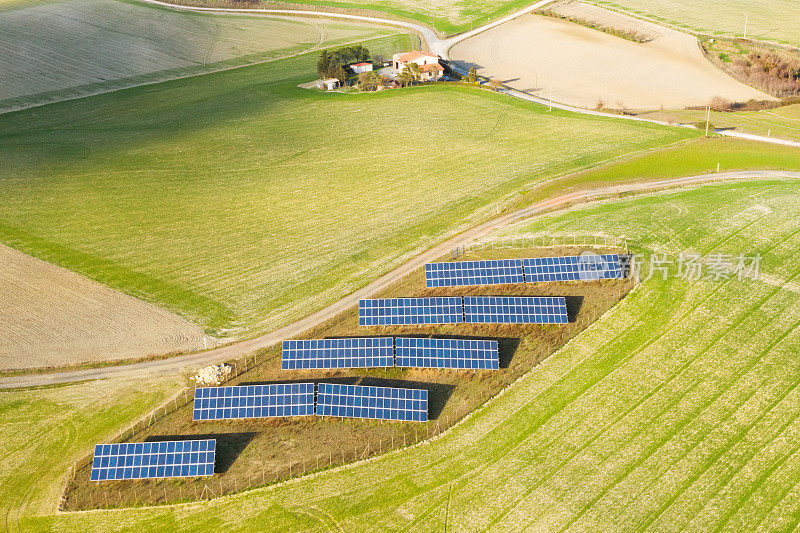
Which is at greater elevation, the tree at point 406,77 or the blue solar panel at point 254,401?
the tree at point 406,77

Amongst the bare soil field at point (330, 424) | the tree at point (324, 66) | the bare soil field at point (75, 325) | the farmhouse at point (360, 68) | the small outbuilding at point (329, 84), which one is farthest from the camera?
the farmhouse at point (360, 68)

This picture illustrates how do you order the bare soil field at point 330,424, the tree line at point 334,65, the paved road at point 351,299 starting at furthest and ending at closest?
the tree line at point 334,65
the paved road at point 351,299
the bare soil field at point 330,424

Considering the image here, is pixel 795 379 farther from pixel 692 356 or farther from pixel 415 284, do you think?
pixel 415 284

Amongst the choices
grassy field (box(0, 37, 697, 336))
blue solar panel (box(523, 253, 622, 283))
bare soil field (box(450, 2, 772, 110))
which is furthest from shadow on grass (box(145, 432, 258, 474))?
bare soil field (box(450, 2, 772, 110))

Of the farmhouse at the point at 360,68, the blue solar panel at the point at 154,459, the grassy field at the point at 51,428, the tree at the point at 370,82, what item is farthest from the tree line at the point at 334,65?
the blue solar panel at the point at 154,459

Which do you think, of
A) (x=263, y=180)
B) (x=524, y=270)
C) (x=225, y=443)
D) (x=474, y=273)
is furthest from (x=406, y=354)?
(x=263, y=180)

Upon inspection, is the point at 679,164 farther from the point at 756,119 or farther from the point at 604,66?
the point at 604,66

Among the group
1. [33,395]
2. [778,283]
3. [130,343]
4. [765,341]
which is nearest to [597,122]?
[778,283]

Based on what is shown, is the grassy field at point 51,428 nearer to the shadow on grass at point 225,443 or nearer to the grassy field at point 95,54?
the shadow on grass at point 225,443

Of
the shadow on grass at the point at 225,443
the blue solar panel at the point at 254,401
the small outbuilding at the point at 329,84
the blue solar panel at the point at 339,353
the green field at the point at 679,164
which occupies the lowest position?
the shadow on grass at the point at 225,443
